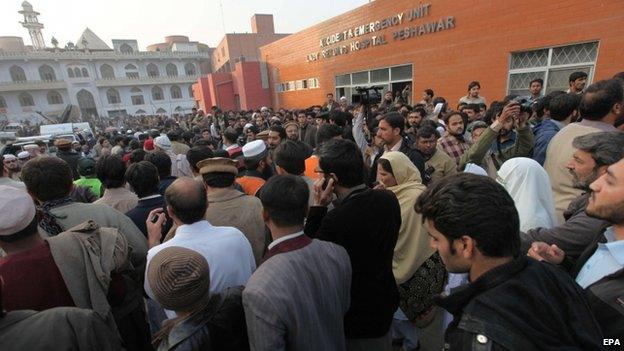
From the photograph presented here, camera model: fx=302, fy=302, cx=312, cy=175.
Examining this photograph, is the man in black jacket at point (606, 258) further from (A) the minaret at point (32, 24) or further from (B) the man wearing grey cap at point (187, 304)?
(A) the minaret at point (32, 24)

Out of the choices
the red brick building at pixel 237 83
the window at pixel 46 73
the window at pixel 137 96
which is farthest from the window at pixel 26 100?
the red brick building at pixel 237 83

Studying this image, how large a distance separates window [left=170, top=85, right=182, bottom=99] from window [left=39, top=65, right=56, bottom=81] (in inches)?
563

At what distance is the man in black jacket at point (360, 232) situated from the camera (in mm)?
1761

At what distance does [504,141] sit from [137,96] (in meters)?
51.0

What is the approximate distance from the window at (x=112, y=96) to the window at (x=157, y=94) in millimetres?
4569

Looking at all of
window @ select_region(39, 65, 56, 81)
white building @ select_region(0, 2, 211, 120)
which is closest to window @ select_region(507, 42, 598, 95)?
white building @ select_region(0, 2, 211, 120)

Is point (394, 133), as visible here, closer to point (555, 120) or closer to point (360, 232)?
point (555, 120)

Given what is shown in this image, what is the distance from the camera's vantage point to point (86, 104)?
136 feet

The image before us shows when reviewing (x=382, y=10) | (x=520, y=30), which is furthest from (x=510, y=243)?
(x=382, y=10)

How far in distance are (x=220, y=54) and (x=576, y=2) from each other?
41561 millimetres

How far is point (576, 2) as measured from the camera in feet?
20.8

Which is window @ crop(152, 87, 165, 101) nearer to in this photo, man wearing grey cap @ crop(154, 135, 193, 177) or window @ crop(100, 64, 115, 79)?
window @ crop(100, 64, 115, 79)

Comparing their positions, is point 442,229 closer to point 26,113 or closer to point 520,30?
point 520,30

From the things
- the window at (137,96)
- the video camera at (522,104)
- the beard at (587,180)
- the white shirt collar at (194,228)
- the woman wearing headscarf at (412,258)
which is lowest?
the woman wearing headscarf at (412,258)
